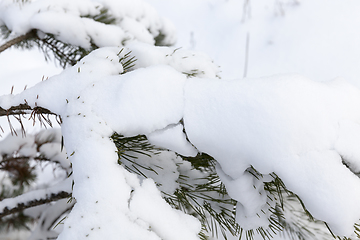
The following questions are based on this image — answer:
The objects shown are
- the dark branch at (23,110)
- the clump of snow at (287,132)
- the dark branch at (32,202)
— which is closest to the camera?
the clump of snow at (287,132)

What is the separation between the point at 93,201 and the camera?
46cm

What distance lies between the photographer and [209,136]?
1.65ft

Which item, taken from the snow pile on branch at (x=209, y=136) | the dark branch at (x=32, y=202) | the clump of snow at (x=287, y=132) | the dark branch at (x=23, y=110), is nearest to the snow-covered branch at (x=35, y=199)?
the dark branch at (x=32, y=202)

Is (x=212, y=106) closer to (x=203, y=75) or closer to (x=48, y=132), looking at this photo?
(x=203, y=75)

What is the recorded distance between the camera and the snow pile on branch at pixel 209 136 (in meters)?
0.44

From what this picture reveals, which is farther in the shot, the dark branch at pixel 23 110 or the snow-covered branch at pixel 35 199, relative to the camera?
the snow-covered branch at pixel 35 199

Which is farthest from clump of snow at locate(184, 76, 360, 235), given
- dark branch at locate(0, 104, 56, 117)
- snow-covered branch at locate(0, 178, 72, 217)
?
snow-covered branch at locate(0, 178, 72, 217)

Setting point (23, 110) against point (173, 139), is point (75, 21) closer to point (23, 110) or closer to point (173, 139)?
point (23, 110)

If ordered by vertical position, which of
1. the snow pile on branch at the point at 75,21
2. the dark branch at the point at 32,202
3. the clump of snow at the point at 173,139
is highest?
the snow pile on branch at the point at 75,21

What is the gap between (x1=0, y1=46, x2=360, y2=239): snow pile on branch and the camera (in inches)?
17.5

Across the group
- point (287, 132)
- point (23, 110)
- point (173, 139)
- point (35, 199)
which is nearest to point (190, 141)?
point (173, 139)

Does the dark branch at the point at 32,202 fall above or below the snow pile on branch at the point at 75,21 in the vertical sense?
below

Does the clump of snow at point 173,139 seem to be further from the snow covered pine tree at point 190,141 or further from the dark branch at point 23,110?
the dark branch at point 23,110

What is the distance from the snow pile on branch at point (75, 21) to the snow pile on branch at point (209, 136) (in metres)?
0.52
